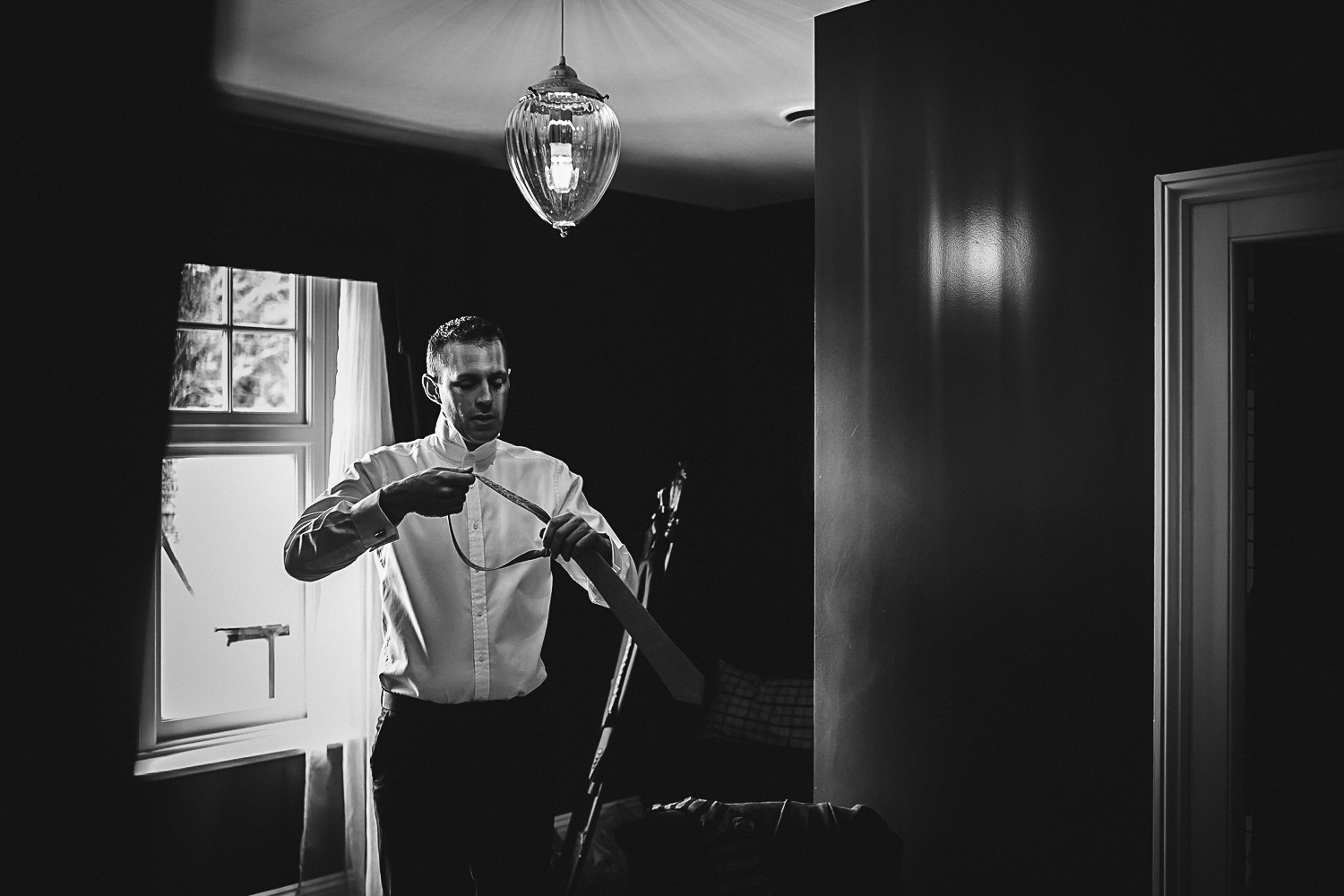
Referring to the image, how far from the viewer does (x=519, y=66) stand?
3021 mm

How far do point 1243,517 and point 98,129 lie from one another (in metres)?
2.04

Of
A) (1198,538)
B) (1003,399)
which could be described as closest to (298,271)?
(1003,399)

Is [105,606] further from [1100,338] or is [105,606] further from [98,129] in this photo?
[1100,338]

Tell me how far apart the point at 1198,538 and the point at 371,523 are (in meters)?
1.66

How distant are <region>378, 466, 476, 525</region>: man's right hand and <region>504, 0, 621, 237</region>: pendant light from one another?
59 cm

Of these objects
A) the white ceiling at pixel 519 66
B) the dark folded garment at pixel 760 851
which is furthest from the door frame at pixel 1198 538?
the white ceiling at pixel 519 66

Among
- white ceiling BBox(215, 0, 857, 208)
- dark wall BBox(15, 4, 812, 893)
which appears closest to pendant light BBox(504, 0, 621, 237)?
white ceiling BBox(215, 0, 857, 208)

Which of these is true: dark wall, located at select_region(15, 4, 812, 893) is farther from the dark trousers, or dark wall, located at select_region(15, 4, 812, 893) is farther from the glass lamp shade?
the glass lamp shade

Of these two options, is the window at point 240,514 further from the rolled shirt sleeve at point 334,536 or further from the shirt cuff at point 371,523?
the shirt cuff at point 371,523

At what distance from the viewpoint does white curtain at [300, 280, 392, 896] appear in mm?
3895

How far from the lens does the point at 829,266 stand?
2572 mm

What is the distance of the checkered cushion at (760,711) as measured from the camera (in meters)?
4.43

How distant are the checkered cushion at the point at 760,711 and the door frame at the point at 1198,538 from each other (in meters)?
2.45

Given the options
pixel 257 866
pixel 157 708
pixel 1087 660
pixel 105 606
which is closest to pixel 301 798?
pixel 257 866
